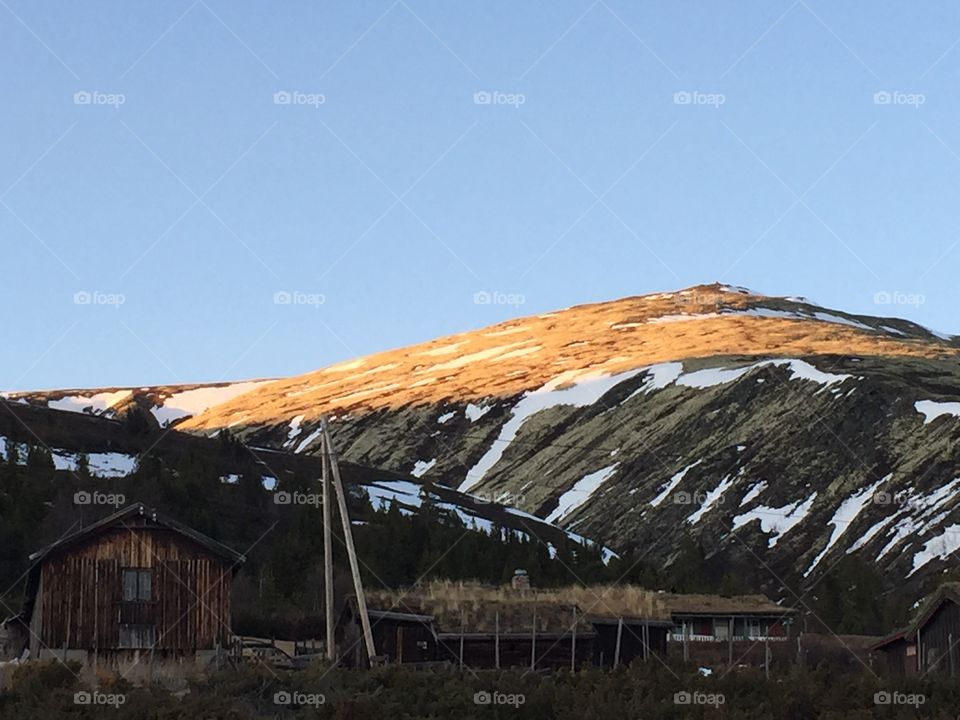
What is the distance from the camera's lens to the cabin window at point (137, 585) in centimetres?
4884

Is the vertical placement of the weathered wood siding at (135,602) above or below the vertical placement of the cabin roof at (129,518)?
below

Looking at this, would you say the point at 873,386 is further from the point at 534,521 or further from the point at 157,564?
the point at 157,564

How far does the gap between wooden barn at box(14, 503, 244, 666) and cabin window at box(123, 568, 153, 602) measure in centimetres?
3

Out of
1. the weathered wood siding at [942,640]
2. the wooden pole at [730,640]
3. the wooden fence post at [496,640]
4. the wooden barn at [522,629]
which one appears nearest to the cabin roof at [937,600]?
the weathered wood siding at [942,640]

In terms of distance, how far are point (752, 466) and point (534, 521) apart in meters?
35.5

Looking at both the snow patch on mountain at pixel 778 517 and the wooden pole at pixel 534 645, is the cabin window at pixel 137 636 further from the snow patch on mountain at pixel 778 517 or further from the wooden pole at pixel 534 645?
the snow patch on mountain at pixel 778 517

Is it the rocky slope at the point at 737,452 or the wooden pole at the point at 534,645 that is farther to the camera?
the rocky slope at the point at 737,452

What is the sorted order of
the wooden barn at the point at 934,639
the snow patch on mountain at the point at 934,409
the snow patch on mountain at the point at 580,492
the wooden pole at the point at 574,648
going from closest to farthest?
the wooden barn at the point at 934,639 < the wooden pole at the point at 574,648 < the snow patch on mountain at the point at 580,492 < the snow patch on mountain at the point at 934,409

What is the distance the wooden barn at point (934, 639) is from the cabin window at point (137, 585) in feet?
82.9

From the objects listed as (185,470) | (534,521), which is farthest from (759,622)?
(534,521)

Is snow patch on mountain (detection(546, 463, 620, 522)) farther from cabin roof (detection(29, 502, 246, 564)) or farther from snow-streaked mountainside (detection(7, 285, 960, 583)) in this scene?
cabin roof (detection(29, 502, 246, 564))

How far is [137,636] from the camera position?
48.6 m

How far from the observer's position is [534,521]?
115312 millimetres

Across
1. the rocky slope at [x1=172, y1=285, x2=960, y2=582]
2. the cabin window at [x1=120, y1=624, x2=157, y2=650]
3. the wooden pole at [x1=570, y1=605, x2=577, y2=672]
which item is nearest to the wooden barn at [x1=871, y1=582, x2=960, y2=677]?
the wooden pole at [x1=570, y1=605, x2=577, y2=672]
